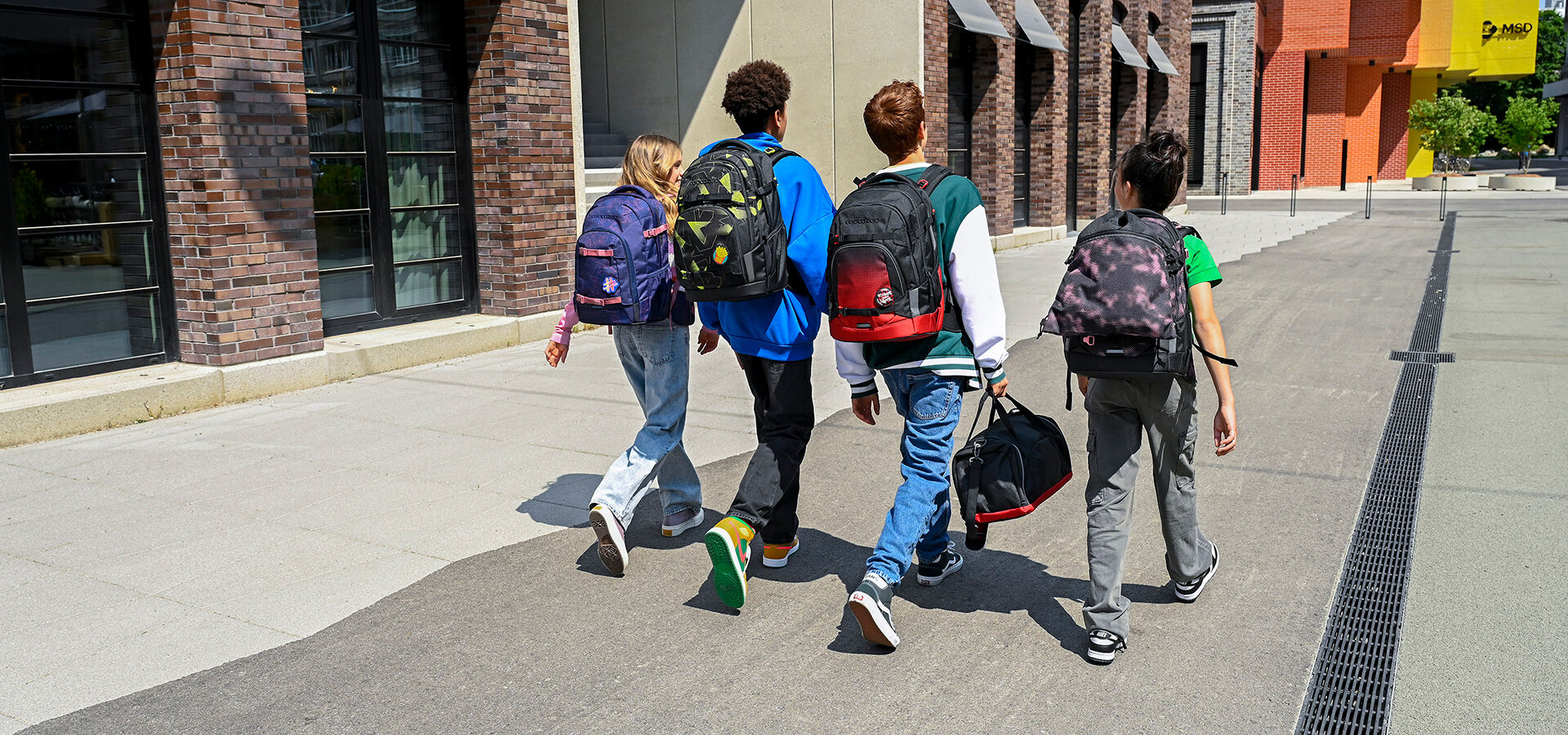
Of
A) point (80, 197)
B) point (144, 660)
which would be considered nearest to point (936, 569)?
point (144, 660)

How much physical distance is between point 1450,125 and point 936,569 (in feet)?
159

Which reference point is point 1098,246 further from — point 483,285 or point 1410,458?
point 483,285

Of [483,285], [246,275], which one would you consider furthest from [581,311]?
[483,285]

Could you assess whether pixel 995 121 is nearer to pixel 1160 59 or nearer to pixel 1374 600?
pixel 1160 59

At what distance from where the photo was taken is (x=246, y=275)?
8422mm

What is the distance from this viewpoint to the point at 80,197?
799cm

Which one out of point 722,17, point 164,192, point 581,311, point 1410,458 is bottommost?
point 1410,458

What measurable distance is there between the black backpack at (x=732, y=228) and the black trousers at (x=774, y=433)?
0.37 meters

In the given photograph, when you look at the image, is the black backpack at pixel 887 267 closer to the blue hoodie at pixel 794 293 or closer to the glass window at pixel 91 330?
the blue hoodie at pixel 794 293

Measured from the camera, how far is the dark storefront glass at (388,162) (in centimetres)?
968

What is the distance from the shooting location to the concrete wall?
15.8 meters

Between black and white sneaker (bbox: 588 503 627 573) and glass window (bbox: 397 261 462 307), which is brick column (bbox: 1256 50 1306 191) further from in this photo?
black and white sneaker (bbox: 588 503 627 573)

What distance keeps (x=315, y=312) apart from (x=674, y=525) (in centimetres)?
472

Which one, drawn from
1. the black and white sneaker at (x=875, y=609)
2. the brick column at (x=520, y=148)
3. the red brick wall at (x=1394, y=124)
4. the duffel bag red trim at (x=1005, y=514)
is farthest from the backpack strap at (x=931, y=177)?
the red brick wall at (x=1394, y=124)
